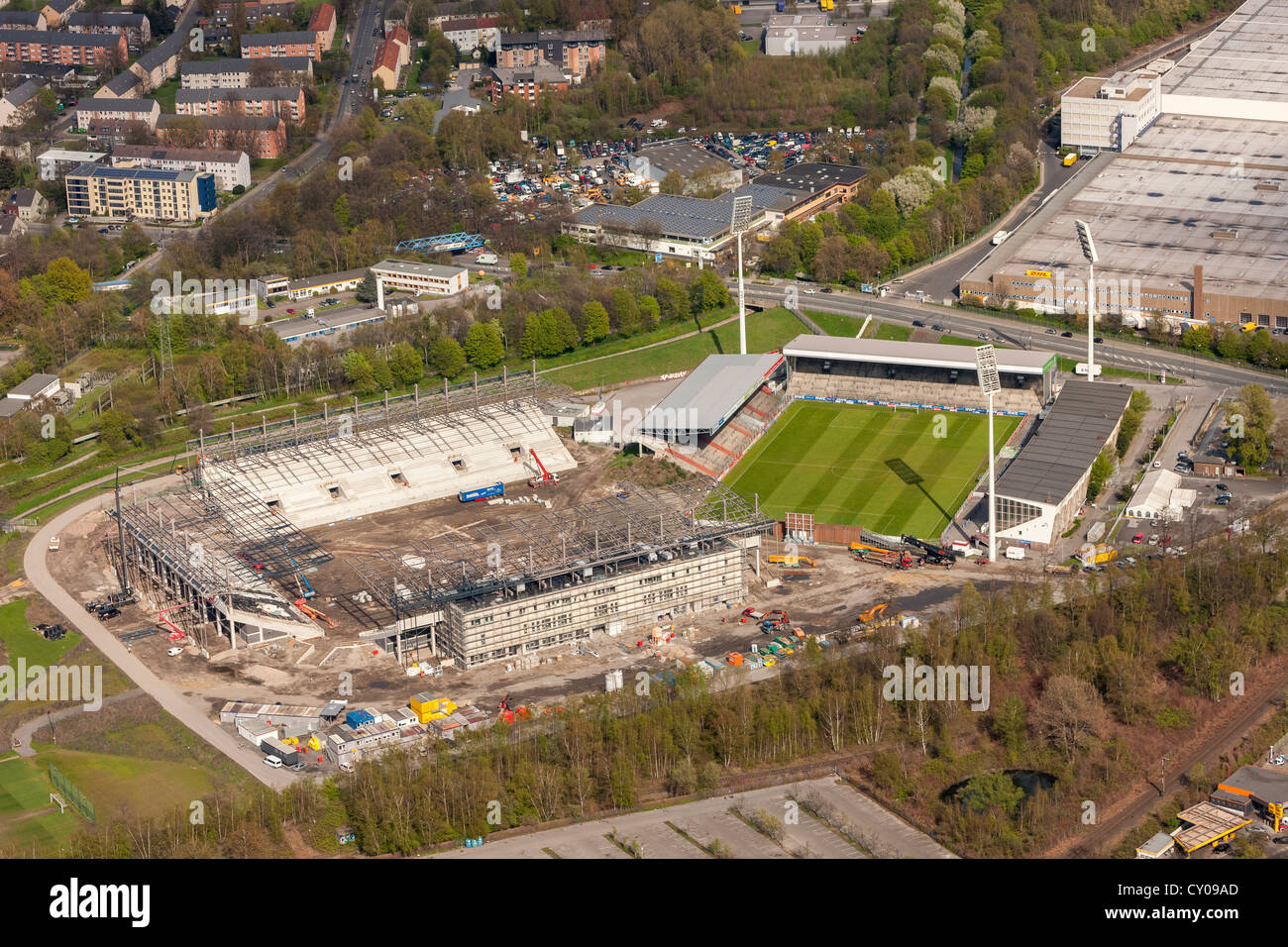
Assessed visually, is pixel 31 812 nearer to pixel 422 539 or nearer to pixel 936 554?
pixel 422 539

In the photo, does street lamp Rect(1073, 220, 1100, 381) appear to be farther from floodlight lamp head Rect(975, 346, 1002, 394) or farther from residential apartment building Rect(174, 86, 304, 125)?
residential apartment building Rect(174, 86, 304, 125)

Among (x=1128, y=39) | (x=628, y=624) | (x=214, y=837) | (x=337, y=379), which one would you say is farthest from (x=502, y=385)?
(x=1128, y=39)

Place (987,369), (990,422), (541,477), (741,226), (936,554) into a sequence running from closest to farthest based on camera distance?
(936,554) < (990,422) < (987,369) < (541,477) < (741,226)

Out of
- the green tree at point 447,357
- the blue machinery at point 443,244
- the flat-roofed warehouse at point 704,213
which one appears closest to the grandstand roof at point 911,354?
the green tree at point 447,357

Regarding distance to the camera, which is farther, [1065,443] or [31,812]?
[1065,443]

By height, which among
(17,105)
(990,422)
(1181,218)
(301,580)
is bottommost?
(301,580)

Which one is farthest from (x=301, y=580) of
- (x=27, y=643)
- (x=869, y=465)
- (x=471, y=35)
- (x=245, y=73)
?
(x=471, y=35)

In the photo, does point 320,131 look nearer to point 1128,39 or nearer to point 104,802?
point 1128,39

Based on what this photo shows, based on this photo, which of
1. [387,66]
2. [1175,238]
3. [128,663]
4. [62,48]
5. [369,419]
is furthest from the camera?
[62,48]
